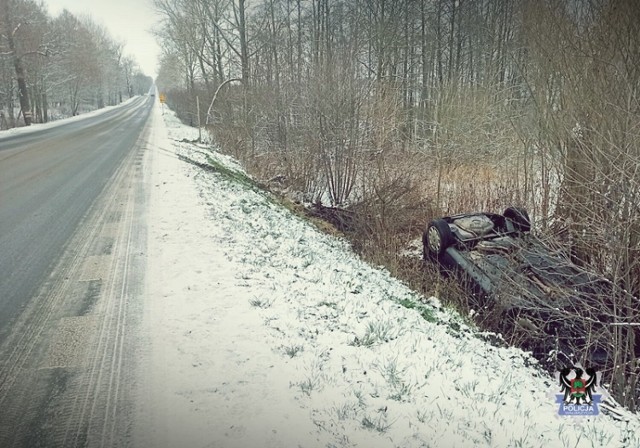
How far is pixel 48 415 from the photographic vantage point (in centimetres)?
226

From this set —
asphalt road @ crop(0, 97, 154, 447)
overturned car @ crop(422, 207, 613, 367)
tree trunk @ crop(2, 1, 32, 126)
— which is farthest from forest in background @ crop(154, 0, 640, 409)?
tree trunk @ crop(2, 1, 32, 126)

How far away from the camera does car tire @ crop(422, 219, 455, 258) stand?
609 centimetres

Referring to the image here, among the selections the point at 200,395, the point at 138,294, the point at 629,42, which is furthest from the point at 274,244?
the point at 629,42

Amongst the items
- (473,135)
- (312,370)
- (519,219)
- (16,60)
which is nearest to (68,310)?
(312,370)

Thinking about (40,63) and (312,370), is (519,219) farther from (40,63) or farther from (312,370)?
(40,63)

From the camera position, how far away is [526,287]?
181 inches

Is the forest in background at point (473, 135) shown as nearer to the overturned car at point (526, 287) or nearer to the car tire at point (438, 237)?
the overturned car at point (526, 287)

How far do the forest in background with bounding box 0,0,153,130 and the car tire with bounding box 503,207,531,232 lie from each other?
27749 mm

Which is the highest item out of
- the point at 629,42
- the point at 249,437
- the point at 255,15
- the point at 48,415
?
the point at 255,15

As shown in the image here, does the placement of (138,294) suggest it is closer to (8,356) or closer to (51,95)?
(8,356)

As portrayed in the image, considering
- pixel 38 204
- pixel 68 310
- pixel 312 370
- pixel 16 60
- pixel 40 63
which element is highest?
pixel 40 63

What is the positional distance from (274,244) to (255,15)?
62.0 feet

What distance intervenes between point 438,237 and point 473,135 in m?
6.97

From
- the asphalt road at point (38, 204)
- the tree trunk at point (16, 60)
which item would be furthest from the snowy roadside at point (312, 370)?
the tree trunk at point (16, 60)
